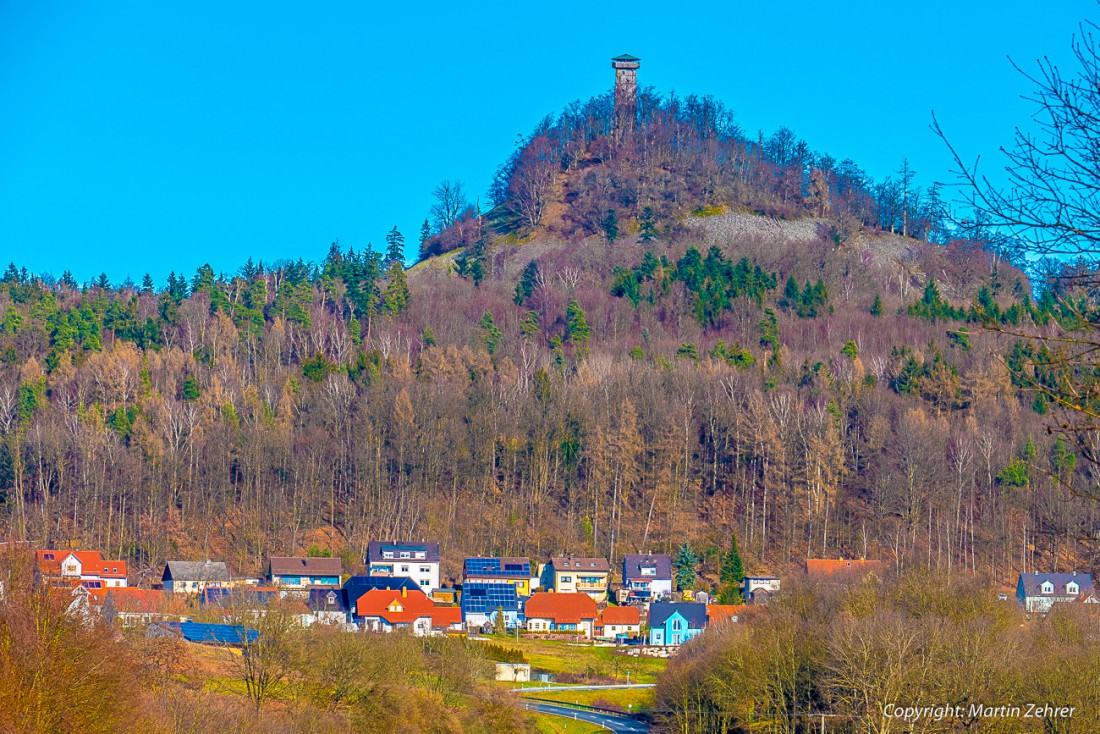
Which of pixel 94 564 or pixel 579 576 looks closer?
pixel 94 564

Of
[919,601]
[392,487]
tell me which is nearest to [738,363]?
[392,487]

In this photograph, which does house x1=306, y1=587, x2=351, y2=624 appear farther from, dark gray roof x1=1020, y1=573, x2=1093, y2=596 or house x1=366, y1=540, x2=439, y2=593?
dark gray roof x1=1020, y1=573, x2=1093, y2=596

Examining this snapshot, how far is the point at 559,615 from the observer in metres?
63.7

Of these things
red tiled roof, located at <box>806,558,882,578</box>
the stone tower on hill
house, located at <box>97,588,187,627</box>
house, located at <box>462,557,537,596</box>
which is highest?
the stone tower on hill

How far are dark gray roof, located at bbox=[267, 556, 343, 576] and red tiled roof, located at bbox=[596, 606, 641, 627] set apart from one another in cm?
1475

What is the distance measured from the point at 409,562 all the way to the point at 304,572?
5.79 metres

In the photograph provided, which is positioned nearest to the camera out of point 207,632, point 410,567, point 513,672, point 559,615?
point 207,632

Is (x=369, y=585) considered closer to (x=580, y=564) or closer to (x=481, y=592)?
(x=481, y=592)

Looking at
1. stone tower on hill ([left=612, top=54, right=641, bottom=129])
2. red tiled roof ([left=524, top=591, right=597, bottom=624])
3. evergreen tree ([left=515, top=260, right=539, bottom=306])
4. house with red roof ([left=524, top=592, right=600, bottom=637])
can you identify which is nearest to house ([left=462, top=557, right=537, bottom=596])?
red tiled roof ([left=524, top=591, right=597, bottom=624])

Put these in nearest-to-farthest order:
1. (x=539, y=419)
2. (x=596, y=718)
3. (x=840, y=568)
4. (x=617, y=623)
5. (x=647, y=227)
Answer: (x=596, y=718), (x=840, y=568), (x=617, y=623), (x=539, y=419), (x=647, y=227)

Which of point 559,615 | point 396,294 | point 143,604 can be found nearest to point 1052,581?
point 559,615

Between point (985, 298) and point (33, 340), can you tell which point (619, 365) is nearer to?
point (985, 298)

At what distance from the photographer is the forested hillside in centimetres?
7162

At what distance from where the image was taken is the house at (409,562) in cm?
6700
